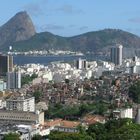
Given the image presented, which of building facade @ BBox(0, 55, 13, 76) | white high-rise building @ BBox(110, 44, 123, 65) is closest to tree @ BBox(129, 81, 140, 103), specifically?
building facade @ BBox(0, 55, 13, 76)

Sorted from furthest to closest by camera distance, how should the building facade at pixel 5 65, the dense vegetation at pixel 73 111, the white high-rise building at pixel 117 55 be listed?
the white high-rise building at pixel 117 55
the building facade at pixel 5 65
the dense vegetation at pixel 73 111

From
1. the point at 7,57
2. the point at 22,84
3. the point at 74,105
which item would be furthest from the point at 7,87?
the point at 74,105

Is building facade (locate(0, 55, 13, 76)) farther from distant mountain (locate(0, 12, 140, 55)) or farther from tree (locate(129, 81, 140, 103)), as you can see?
distant mountain (locate(0, 12, 140, 55))

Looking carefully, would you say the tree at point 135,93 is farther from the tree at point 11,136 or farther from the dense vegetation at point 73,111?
the tree at point 11,136

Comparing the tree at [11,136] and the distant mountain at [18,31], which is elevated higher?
the distant mountain at [18,31]

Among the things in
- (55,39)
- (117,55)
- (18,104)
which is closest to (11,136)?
(18,104)

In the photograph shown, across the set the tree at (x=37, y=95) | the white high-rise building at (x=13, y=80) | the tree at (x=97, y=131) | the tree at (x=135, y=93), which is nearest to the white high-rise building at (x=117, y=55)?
the white high-rise building at (x=13, y=80)

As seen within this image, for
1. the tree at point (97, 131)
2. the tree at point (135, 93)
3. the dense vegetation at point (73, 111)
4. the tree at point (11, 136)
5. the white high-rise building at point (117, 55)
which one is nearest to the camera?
the tree at point (11, 136)

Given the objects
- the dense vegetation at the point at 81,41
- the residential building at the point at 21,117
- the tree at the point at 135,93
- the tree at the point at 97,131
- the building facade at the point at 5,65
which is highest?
the dense vegetation at the point at 81,41
